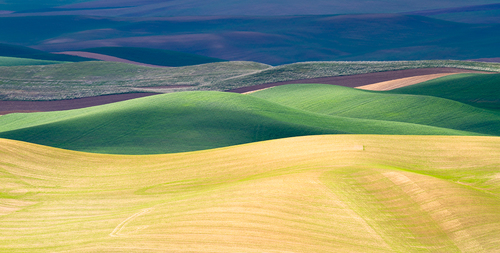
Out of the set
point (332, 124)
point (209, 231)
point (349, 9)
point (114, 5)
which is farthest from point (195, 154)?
point (114, 5)

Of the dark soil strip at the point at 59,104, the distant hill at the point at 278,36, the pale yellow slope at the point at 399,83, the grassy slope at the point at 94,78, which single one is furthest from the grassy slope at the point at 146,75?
the distant hill at the point at 278,36

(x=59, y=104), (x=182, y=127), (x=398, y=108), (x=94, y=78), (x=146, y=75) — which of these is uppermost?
(x=94, y=78)

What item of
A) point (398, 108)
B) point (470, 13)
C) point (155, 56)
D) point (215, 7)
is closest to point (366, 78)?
point (398, 108)

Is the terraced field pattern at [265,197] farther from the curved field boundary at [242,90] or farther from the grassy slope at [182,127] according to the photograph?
the curved field boundary at [242,90]

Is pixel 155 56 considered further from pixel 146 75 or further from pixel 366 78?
pixel 366 78

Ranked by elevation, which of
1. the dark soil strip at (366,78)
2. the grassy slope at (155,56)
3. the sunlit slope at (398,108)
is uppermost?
the grassy slope at (155,56)
